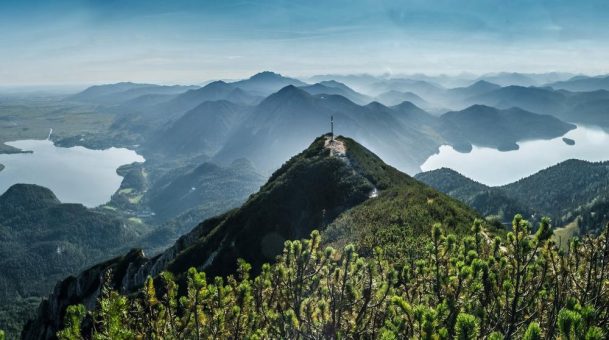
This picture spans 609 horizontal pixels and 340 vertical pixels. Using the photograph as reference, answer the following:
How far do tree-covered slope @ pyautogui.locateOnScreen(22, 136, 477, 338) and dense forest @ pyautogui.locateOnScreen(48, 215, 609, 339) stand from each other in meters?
51.7

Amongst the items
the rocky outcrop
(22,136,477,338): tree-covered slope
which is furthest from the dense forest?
the rocky outcrop

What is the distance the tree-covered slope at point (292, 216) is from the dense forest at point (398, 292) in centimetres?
5171

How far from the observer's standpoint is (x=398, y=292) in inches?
442

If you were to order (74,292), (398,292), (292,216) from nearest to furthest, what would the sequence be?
(398,292) → (292,216) → (74,292)

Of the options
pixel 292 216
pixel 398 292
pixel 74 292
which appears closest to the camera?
pixel 398 292

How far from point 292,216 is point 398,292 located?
80346mm

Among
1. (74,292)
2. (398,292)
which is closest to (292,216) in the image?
(74,292)

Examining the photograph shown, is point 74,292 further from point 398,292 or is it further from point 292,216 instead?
point 398,292

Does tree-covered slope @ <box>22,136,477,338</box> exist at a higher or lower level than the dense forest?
lower

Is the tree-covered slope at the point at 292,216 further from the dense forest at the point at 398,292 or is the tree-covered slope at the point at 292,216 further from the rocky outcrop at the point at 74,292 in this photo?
the dense forest at the point at 398,292

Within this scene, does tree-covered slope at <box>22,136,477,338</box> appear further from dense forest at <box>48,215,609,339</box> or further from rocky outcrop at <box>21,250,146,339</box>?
dense forest at <box>48,215,609,339</box>

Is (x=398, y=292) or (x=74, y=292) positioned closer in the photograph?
(x=398, y=292)

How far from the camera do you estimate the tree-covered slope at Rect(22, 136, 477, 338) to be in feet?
238

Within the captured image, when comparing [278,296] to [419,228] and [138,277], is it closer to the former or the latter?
[419,228]
